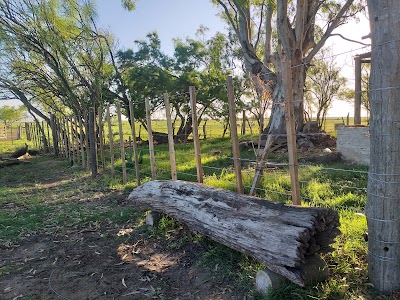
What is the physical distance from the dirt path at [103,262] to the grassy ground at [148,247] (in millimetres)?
11

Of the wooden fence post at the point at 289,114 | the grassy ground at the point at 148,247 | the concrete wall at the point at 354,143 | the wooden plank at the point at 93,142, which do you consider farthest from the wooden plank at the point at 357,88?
the wooden plank at the point at 93,142

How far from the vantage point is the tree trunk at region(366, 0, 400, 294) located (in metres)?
2.46

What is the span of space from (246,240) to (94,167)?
720 cm

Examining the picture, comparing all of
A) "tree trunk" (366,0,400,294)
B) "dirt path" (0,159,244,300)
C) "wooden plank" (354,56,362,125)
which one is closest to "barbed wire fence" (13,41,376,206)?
"tree trunk" (366,0,400,294)

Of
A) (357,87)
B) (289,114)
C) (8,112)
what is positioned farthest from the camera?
(8,112)

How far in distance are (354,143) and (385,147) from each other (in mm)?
6744

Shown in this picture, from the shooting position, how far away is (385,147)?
8.24ft

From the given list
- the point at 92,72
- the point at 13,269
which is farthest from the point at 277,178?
the point at 92,72

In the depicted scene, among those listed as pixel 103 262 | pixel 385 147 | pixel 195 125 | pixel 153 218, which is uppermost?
pixel 195 125

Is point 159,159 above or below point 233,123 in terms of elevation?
below

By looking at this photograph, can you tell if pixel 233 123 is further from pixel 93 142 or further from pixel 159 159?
pixel 159 159

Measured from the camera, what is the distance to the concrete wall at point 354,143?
8.34 meters

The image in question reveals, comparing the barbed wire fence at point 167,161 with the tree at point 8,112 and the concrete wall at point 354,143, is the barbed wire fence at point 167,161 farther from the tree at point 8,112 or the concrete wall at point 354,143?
the tree at point 8,112

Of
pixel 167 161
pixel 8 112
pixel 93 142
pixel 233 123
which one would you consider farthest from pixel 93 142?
pixel 8 112
